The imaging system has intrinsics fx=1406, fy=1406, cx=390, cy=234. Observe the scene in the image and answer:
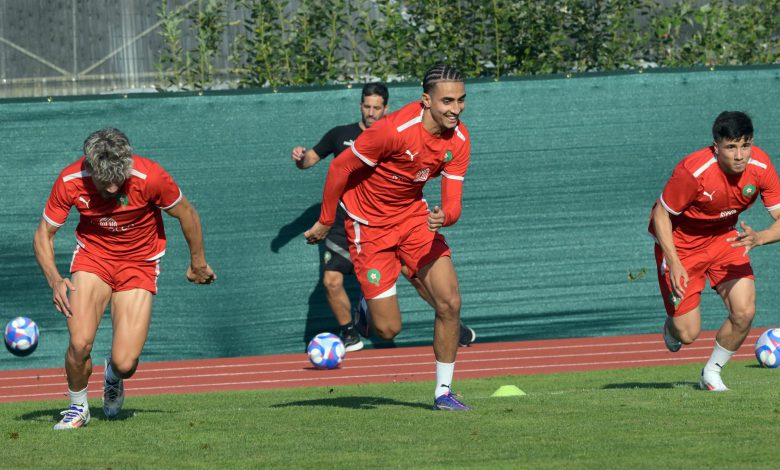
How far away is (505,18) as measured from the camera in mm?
16172

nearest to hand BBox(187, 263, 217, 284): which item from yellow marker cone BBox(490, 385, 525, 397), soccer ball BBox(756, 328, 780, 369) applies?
yellow marker cone BBox(490, 385, 525, 397)

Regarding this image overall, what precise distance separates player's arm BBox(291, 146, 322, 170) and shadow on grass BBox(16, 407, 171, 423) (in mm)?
3569

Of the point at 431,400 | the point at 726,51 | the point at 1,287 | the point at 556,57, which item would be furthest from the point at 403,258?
the point at 726,51

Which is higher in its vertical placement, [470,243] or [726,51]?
[726,51]

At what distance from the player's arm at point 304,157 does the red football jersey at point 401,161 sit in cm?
334

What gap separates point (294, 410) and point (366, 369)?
12.1ft

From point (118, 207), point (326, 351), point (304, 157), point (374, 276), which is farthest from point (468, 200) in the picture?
point (118, 207)

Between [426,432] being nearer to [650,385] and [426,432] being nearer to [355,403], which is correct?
[355,403]

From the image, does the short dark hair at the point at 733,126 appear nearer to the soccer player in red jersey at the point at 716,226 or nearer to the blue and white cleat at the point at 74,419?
the soccer player in red jersey at the point at 716,226

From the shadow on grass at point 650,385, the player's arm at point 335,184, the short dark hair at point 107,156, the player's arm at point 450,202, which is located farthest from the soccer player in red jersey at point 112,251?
the shadow on grass at point 650,385

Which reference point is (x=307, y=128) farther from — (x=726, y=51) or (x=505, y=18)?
(x=726, y=51)

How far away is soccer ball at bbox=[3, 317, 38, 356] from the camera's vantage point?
13.9m

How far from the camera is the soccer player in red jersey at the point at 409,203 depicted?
9539mm

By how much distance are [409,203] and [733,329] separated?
8.48 feet
